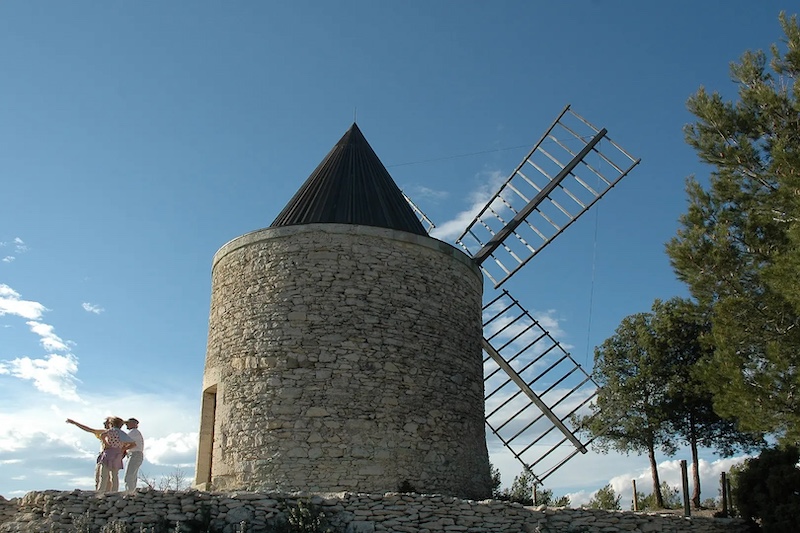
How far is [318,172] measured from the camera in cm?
1093

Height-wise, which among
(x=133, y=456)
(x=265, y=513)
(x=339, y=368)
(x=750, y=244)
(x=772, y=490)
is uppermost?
(x=750, y=244)

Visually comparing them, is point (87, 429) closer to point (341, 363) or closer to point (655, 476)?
point (341, 363)

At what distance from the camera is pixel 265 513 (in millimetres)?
7164

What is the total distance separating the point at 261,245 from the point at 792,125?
6726 mm

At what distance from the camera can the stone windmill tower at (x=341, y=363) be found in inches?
333

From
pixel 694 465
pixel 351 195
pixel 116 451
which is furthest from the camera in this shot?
pixel 694 465

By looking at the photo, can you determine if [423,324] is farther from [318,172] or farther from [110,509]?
[110,509]

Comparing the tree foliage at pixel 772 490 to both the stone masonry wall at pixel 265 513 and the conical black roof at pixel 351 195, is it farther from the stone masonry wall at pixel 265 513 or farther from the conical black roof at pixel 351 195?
the conical black roof at pixel 351 195

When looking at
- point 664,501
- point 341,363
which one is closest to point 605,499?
point 664,501

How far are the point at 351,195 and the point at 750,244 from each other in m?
5.17

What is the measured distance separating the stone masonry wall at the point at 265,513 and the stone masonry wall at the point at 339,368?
1.04 metres

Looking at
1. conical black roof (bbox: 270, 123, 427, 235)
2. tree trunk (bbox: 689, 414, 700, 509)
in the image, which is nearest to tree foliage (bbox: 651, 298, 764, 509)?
tree trunk (bbox: 689, 414, 700, 509)

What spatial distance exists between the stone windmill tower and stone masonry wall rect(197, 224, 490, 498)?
14mm

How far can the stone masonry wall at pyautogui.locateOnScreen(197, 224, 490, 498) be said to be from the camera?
8453 millimetres
